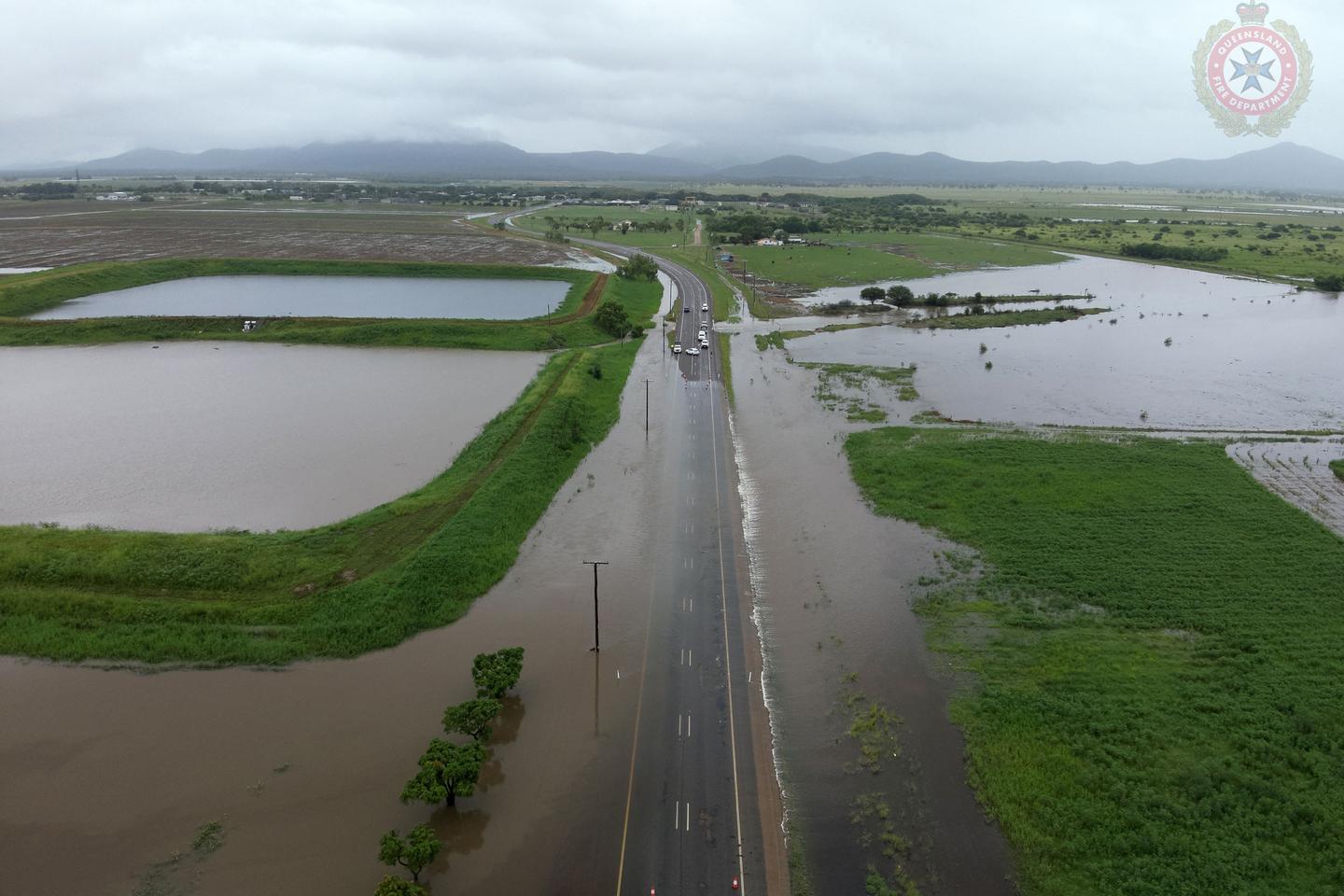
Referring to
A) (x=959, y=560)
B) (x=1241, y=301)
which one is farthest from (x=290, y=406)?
(x=1241, y=301)

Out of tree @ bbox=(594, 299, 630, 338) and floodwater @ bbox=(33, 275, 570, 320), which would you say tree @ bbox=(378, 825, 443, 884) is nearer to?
tree @ bbox=(594, 299, 630, 338)

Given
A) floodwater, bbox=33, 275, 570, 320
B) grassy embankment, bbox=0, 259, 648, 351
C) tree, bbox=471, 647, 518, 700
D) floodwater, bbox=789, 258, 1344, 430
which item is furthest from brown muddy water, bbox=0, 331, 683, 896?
floodwater, bbox=33, 275, 570, 320

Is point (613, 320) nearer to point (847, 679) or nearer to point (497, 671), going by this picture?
point (497, 671)

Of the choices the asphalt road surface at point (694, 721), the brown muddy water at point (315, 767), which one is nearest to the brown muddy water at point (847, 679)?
the asphalt road surface at point (694, 721)

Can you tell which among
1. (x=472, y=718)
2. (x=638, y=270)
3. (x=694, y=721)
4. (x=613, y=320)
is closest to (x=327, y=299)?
(x=613, y=320)

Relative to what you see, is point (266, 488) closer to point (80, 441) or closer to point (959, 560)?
point (80, 441)

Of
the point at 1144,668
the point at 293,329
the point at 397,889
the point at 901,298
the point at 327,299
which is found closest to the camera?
the point at 397,889

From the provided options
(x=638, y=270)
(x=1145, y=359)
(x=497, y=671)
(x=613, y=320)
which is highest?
(x=638, y=270)

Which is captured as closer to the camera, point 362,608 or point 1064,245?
point 362,608
